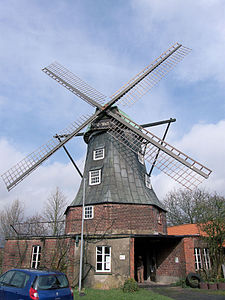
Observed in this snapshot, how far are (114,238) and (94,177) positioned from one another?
5.39 m

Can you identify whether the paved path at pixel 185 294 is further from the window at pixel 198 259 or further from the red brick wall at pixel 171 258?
the window at pixel 198 259

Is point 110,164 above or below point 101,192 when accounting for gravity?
above

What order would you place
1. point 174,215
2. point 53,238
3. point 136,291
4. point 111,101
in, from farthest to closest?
point 174,215
point 111,101
point 53,238
point 136,291

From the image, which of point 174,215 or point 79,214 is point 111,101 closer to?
point 79,214

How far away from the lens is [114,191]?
1767cm

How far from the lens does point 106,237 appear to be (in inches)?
607

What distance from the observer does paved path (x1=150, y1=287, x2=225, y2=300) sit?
1162cm

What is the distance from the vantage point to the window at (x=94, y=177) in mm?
18953

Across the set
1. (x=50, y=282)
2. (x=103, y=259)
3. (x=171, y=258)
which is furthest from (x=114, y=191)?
(x=50, y=282)

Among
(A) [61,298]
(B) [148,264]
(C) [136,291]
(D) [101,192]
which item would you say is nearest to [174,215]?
(B) [148,264]

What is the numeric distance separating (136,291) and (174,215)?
2952 centimetres

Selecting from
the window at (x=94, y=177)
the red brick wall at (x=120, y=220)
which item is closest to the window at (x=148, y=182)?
the red brick wall at (x=120, y=220)

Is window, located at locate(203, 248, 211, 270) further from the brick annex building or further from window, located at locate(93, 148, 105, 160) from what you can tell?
window, located at locate(93, 148, 105, 160)

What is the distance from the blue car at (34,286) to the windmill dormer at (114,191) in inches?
349
